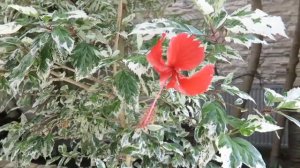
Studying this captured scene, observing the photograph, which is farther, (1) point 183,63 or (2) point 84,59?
(2) point 84,59

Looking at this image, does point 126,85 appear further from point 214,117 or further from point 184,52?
point 184,52

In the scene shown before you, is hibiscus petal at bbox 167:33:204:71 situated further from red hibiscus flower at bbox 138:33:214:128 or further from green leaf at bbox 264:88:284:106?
green leaf at bbox 264:88:284:106

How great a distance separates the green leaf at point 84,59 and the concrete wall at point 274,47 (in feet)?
6.30

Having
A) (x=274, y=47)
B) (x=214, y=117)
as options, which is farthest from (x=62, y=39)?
(x=274, y=47)

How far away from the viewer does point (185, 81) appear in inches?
15.0

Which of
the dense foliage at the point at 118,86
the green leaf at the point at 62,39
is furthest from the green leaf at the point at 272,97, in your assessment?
the green leaf at the point at 62,39

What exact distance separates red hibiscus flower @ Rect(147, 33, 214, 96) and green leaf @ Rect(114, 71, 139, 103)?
0.30 metres

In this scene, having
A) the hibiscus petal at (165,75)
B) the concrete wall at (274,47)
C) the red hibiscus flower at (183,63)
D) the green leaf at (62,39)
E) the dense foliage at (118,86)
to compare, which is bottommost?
the concrete wall at (274,47)

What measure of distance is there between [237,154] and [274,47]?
2.36 m

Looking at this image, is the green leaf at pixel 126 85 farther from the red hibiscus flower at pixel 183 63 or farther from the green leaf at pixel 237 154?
the red hibiscus flower at pixel 183 63

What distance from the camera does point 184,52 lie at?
0.36m

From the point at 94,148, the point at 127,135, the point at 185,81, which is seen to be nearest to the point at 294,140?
the point at 94,148

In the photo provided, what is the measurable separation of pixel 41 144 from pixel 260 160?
532 millimetres

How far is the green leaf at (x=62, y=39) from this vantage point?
0.61 meters
